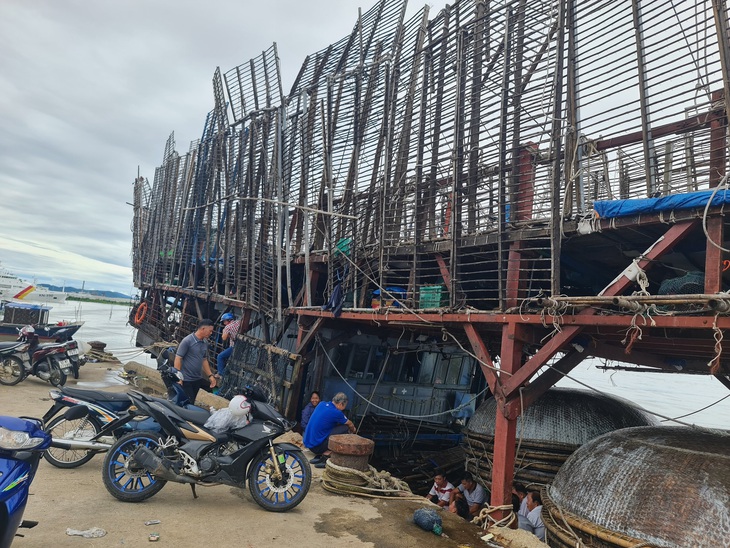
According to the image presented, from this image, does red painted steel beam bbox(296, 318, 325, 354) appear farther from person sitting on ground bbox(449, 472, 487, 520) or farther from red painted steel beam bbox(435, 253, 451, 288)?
person sitting on ground bbox(449, 472, 487, 520)

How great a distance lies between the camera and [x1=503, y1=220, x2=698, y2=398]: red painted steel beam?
5707 mm

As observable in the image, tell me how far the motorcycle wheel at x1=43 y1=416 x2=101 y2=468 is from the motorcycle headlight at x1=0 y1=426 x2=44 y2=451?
9.17 ft

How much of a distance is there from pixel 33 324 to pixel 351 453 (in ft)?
48.5

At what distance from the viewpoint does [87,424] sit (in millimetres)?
6383

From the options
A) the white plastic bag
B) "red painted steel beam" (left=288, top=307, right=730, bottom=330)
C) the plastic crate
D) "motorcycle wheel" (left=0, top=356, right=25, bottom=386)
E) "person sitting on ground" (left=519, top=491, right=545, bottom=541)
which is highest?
the plastic crate

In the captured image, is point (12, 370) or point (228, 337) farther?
point (228, 337)

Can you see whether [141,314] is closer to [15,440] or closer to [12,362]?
[12,362]

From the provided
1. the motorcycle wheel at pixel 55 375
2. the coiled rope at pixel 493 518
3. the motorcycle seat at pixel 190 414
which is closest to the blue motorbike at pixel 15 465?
the motorcycle seat at pixel 190 414

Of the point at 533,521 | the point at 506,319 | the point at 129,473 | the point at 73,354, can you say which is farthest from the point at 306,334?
the point at 129,473

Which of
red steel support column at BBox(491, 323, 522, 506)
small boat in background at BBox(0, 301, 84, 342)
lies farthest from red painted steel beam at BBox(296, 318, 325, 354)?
small boat in background at BBox(0, 301, 84, 342)

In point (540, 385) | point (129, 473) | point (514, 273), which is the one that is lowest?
point (129, 473)

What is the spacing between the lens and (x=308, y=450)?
8.68m

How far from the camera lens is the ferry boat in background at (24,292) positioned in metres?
32.6

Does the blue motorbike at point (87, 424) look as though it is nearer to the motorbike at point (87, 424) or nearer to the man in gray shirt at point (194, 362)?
the motorbike at point (87, 424)
